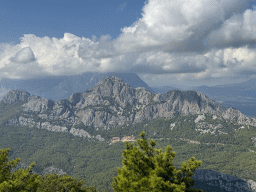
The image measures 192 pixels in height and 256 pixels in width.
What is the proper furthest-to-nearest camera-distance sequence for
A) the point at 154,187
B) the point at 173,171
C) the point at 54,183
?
the point at 54,183 → the point at 173,171 → the point at 154,187

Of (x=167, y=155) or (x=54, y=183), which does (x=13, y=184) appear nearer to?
(x=167, y=155)

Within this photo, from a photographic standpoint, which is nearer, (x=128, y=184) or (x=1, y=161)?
(x=128, y=184)

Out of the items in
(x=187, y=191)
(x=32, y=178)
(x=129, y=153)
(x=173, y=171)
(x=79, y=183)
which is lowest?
(x=79, y=183)

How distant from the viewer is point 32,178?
29.5m

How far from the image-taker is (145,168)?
21.8 metres

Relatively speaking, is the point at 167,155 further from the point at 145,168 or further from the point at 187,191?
the point at 187,191

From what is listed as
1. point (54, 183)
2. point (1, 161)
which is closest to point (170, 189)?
point (1, 161)

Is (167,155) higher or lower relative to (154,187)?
higher

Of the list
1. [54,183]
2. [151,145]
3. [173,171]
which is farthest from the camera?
[54,183]

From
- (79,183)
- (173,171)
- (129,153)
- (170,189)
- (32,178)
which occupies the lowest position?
(79,183)

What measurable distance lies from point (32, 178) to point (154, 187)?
2225 cm

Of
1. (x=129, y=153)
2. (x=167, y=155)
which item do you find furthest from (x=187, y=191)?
(x=129, y=153)

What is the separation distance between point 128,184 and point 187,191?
7.30 metres

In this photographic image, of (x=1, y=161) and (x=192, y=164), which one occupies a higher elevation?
(x=192, y=164)
